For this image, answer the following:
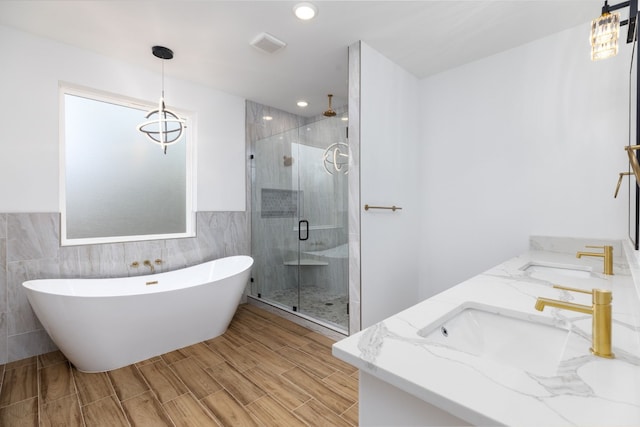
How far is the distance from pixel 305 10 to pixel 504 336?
7.05 ft

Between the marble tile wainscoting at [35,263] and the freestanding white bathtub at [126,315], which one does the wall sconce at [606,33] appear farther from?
the marble tile wainscoting at [35,263]

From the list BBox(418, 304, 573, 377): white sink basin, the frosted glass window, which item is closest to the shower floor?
the frosted glass window

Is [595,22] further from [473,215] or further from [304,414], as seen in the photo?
[304,414]

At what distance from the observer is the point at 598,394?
0.58 m

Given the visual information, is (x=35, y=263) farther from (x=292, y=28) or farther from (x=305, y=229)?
(x=292, y=28)

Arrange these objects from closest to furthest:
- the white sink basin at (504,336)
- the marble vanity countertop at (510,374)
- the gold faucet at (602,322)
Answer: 1. the marble vanity countertop at (510,374)
2. the gold faucet at (602,322)
3. the white sink basin at (504,336)

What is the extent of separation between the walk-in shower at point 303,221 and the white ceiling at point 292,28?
0.74m

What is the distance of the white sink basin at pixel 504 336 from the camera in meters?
0.92

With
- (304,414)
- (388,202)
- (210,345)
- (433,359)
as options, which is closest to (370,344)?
(433,359)

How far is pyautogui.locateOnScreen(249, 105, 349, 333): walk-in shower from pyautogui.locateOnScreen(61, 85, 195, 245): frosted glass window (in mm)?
887

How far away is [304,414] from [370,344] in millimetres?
1221

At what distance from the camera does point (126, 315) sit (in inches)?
83.0

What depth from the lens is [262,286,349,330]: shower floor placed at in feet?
9.40

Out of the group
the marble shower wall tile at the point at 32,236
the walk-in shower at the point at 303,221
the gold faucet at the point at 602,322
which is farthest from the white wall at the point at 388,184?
the marble shower wall tile at the point at 32,236
